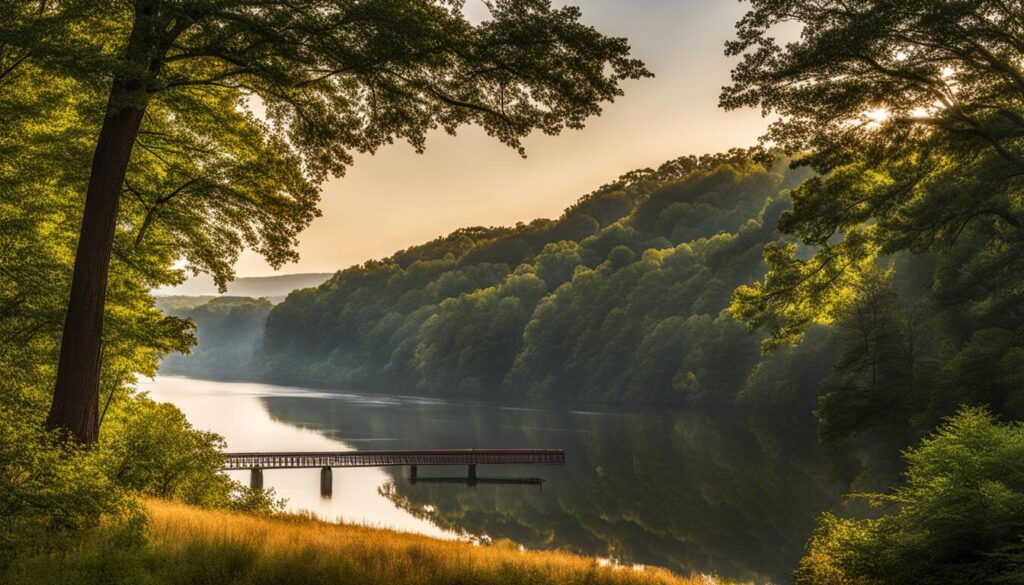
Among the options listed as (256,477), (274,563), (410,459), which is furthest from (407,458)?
(274,563)

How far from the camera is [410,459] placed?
167 ft

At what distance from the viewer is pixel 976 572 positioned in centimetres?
1263

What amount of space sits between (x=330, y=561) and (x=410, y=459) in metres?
41.5

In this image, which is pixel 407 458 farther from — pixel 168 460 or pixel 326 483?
pixel 168 460

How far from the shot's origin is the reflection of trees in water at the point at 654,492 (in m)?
32.9

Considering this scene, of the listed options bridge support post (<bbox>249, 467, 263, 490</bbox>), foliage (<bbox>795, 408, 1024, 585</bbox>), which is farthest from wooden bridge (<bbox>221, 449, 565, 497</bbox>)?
foliage (<bbox>795, 408, 1024, 585</bbox>)

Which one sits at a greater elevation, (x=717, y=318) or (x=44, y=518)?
(x=717, y=318)

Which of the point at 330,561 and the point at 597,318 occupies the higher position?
the point at 597,318

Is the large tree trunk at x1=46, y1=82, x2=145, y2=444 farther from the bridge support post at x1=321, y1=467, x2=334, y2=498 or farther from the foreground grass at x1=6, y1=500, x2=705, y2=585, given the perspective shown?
the bridge support post at x1=321, y1=467, x2=334, y2=498

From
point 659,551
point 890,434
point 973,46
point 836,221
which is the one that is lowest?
point 659,551

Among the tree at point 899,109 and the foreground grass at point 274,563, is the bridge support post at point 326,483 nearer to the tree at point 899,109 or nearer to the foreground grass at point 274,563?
the tree at point 899,109

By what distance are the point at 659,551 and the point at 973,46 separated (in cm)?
2228

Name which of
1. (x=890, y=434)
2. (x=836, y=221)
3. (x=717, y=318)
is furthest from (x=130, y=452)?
(x=717, y=318)

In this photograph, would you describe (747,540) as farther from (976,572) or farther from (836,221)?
(976,572)
